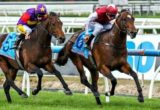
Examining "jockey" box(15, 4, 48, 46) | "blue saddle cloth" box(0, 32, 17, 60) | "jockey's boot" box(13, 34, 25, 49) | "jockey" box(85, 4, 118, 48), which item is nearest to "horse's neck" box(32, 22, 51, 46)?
"jockey" box(15, 4, 48, 46)

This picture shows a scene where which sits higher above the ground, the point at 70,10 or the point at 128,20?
the point at 128,20

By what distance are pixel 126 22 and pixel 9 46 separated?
2362 millimetres

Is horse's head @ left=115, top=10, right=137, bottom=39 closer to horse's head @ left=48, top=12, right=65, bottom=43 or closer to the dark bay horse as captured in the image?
the dark bay horse

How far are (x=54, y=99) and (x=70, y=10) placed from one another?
2202 centimetres

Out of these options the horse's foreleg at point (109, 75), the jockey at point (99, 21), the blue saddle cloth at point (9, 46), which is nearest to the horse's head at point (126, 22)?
the jockey at point (99, 21)

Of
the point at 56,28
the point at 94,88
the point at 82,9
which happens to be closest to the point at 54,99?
the point at 94,88

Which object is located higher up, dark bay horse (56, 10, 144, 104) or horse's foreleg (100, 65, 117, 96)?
dark bay horse (56, 10, 144, 104)

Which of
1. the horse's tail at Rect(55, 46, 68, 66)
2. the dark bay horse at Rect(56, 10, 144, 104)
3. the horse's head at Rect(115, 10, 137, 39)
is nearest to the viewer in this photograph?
the horse's head at Rect(115, 10, 137, 39)

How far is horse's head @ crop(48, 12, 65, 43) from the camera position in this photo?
416 inches

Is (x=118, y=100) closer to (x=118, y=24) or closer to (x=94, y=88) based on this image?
(x=94, y=88)

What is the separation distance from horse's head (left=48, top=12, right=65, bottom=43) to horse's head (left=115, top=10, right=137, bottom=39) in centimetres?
93

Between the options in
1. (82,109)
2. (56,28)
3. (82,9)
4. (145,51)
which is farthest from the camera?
(82,9)

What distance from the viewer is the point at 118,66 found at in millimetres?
10617

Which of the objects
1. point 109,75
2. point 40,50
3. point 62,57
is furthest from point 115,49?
point 62,57
